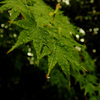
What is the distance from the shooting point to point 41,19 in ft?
3.50

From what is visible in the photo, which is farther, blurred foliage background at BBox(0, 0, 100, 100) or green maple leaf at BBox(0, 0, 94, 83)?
blurred foliage background at BBox(0, 0, 100, 100)

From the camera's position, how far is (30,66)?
117 inches

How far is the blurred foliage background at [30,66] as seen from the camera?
92.1 inches

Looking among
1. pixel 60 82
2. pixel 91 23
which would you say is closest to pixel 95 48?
pixel 91 23

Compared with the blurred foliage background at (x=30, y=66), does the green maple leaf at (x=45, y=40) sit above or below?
above

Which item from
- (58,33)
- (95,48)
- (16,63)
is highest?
(58,33)

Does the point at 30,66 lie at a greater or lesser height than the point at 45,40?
lesser

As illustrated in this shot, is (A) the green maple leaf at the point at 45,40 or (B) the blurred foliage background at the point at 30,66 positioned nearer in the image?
(A) the green maple leaf at the point at 45,40

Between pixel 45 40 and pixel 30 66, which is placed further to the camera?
pixel 30 66

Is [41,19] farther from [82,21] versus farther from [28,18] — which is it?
[82,21]

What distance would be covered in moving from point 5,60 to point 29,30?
7.27 feet

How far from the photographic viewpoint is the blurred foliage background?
2340 millimetres

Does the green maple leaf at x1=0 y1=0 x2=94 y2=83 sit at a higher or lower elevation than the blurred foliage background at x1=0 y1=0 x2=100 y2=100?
higher

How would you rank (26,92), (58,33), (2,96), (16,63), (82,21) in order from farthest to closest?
(82,21) < (26,92) < (2,96) < (16,63) < (58,33)
